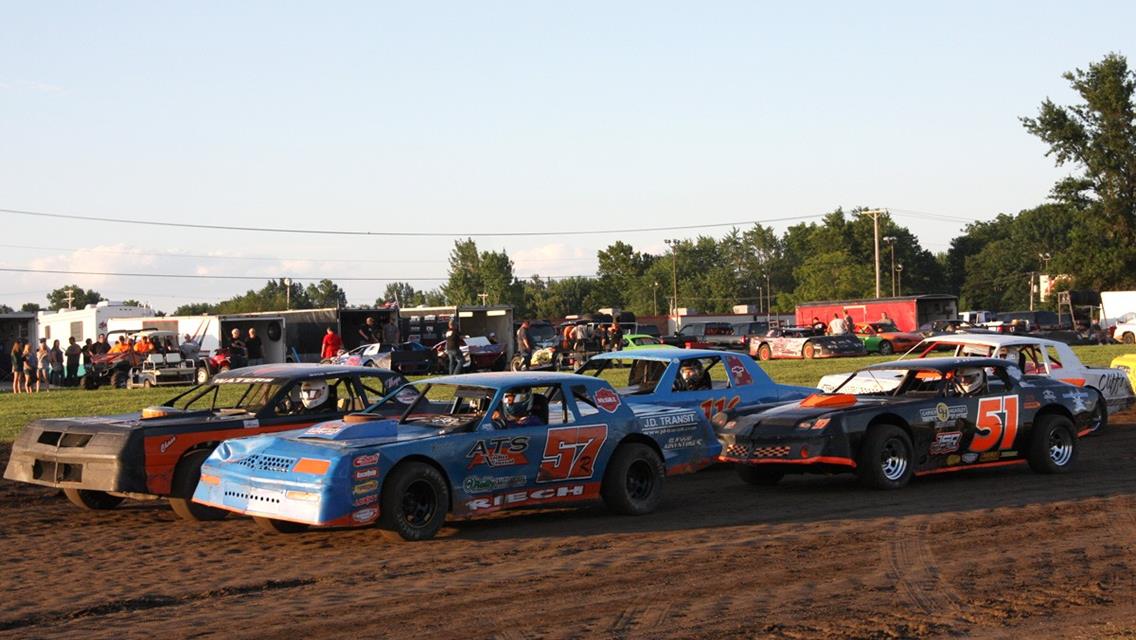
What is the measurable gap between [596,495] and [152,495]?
3.78 m

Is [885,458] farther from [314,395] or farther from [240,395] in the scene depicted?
[240,395]

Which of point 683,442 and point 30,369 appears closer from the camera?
point 683,442

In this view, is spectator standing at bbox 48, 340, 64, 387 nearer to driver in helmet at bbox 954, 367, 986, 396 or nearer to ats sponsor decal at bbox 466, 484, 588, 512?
ats sponsor decal at bbox 466, 484, 588, 512

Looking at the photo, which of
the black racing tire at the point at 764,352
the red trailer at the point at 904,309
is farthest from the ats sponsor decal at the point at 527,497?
the red trailer at the point at 904,309

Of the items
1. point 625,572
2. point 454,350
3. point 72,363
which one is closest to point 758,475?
point 625,572

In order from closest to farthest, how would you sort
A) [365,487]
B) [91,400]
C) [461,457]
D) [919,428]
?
[365,487] < [461,457] < [919,428] < [91,400]

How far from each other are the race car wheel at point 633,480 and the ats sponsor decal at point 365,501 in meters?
2.39

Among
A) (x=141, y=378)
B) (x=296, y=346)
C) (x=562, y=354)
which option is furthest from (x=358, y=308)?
(x=141, y=378)

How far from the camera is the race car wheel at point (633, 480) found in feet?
36.6

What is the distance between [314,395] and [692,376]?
4460mm

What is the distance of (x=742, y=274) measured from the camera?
170 metres

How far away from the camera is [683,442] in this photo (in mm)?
11969

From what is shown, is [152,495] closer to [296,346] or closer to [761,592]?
[761,592]

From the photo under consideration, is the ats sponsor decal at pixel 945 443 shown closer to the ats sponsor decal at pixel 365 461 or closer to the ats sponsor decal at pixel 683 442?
the ats sponsor decal at pixel 683 442
